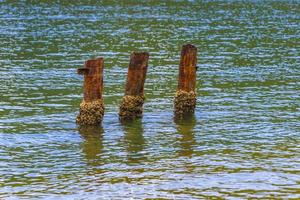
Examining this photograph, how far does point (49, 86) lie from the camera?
1870 inches

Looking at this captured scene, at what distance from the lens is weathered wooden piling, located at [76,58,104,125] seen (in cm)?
3381

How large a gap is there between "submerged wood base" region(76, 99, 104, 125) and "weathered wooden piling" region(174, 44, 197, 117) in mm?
4635

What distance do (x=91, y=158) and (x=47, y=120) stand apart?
24.8 ft

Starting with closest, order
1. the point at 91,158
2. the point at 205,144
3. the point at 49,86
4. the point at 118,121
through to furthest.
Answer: the point at 91,158, the point at 205,144, the point at 118,121, the point at 49,86

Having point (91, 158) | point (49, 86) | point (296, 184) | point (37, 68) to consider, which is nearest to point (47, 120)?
point (91, 158)

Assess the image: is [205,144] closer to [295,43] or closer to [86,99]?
[86,99]

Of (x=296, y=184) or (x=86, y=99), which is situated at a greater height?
(x=86, y=99)

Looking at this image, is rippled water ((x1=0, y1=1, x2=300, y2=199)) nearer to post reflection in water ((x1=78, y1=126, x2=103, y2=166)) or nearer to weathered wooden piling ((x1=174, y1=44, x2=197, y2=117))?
post reflection in water ((x1=78, y1=126, x2=103, y2=166))

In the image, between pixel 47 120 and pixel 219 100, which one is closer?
pixel 47 120

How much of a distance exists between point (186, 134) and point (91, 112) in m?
4.64

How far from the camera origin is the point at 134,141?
3334 centimetres

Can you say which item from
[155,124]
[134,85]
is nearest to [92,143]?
[134,85]

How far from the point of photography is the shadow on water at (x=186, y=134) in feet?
103

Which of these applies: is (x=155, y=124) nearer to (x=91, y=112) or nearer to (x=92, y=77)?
(x=91, y=112)
